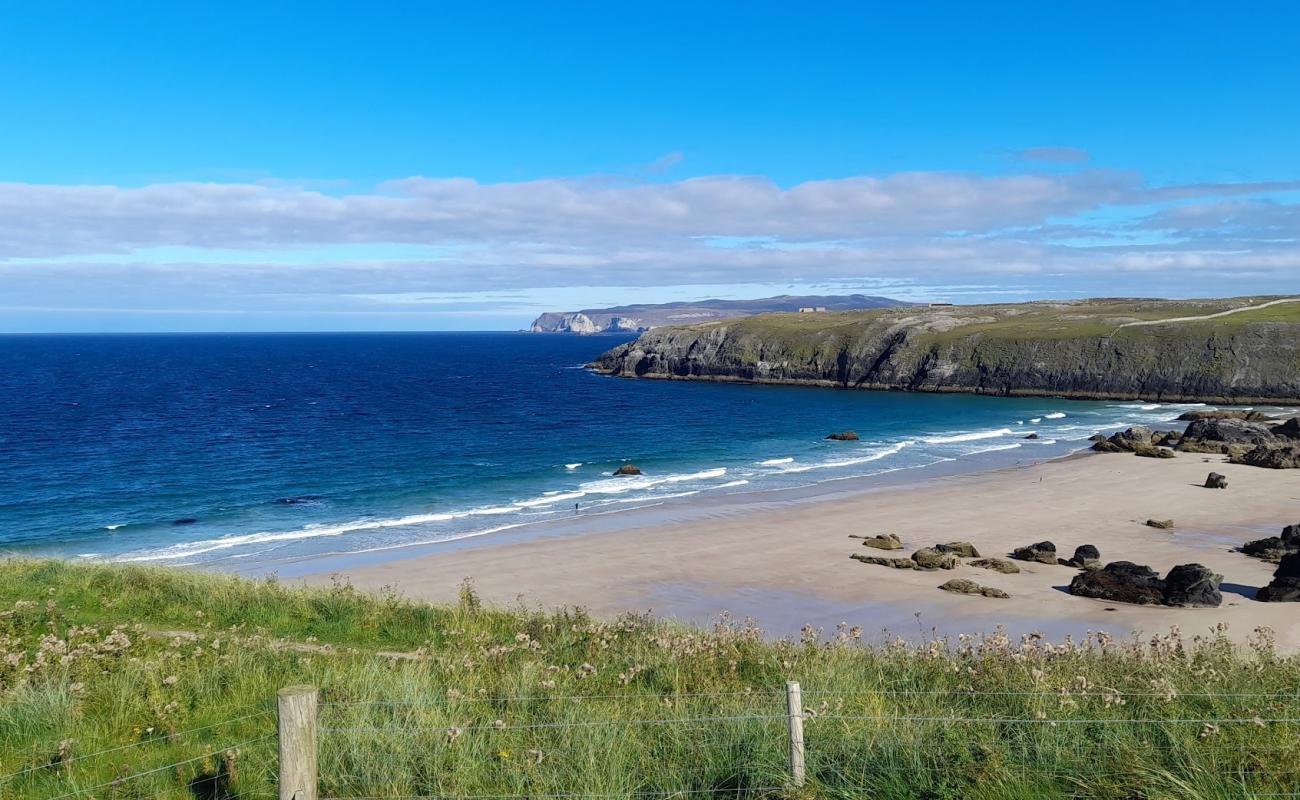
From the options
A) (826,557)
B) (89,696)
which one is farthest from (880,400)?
(89,696)

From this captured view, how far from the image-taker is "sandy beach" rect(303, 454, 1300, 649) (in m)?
22.7

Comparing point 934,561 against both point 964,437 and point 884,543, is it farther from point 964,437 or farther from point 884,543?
point 964,437

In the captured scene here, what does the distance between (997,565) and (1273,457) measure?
31.6 m

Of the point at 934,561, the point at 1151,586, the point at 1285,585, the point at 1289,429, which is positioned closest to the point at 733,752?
the point at 1151,586

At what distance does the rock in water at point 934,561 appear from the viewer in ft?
90.5

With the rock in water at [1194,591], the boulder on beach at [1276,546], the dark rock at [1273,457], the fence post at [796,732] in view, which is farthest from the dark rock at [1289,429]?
the fence post at [796,732]

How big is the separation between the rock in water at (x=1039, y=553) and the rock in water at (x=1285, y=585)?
5828 mm

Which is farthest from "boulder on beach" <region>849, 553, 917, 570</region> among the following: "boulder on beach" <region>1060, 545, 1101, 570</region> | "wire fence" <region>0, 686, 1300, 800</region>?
"wire fence" <region>0, 686, 1300, 800</region>

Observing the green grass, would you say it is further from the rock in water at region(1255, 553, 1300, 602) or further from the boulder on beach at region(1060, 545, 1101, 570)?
the boulder on beach at region(1060, 545, 1101, 570)

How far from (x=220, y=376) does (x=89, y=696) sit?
432 ft

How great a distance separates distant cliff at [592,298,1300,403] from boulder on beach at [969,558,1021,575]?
2895 inches

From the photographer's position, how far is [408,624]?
15398 mm

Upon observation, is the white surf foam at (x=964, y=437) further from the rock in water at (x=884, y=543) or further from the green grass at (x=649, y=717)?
the green grass at (x=649, y=717)

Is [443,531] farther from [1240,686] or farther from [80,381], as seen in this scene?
[80,381]
